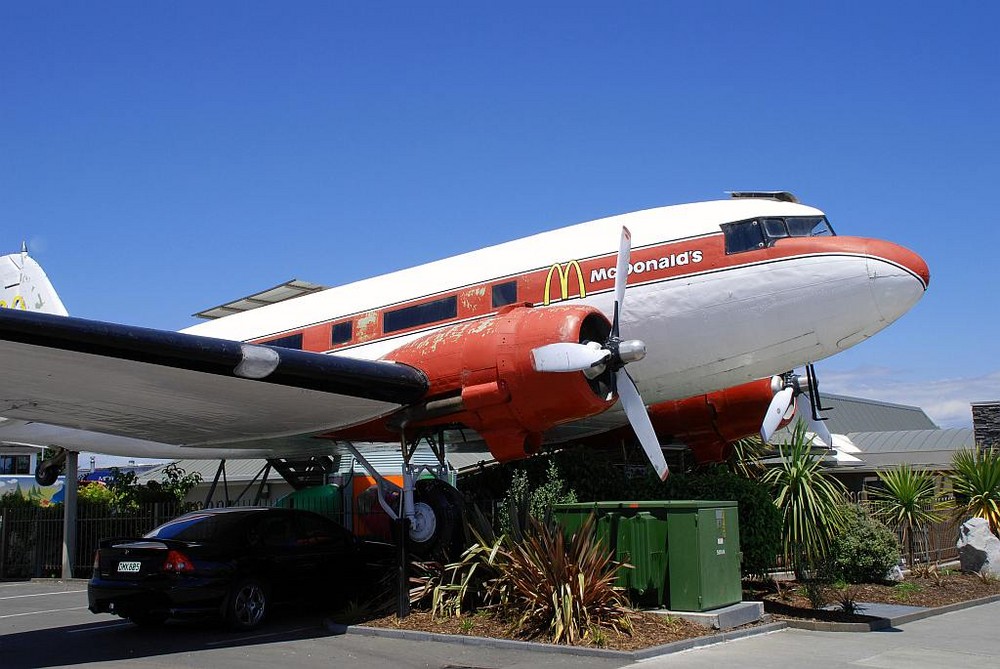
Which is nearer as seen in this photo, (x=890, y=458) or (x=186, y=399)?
(x=186, y=399)

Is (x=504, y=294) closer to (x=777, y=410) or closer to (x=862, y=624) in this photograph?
(x=777, y=410)

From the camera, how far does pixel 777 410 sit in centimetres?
1543

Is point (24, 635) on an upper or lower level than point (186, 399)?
lower

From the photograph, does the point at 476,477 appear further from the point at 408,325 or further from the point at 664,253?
the point at 664,253

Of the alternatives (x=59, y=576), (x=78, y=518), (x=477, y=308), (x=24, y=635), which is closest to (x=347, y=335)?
(x=477, y=308)

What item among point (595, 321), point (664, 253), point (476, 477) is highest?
point (664, 253)

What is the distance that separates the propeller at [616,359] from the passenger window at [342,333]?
537cm

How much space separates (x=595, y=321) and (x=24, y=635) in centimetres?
865

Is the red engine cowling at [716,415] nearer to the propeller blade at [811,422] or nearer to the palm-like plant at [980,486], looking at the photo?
the propeller blade at [811,422]

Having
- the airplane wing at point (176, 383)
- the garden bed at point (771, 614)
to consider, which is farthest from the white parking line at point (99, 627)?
the garden bed at point (771, 614)

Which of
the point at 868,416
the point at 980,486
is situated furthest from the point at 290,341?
the point at 868,416

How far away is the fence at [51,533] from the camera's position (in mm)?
21047

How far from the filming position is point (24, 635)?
11.9 m

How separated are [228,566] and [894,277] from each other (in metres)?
9.31
